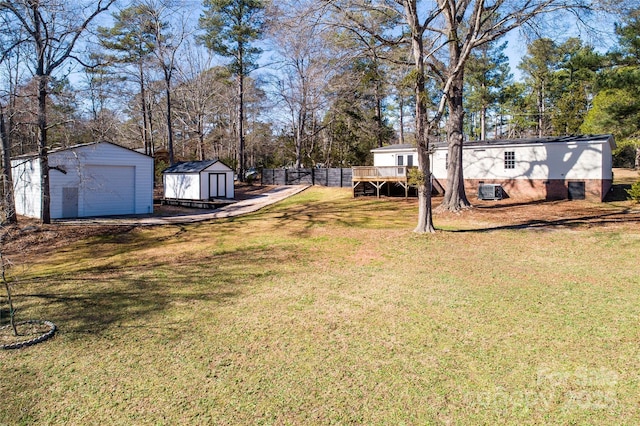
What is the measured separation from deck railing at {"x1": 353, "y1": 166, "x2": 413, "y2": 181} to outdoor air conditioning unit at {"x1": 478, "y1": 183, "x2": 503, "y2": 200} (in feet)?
12.8

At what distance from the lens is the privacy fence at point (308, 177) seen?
27.6m

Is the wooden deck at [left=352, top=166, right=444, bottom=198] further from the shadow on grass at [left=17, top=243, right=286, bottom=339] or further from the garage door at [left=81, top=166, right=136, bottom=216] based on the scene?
the shadow on grass at [left=17, top=243, right=286, bottom=339]

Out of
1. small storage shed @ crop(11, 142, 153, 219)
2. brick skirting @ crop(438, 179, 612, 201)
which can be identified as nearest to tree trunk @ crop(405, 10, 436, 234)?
brick skirting @ crop(438, 179, 612, 201)

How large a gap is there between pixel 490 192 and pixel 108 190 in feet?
59.8

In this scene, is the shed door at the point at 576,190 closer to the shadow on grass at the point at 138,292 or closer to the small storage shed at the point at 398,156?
the small storage shed at the point at 398,156

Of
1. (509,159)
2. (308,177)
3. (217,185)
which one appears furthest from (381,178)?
(217,185)

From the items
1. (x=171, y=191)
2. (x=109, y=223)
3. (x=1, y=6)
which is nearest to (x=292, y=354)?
(x=109, y=223)

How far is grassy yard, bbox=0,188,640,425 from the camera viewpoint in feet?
11.2

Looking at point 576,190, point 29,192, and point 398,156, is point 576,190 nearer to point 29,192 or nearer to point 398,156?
point 398,156

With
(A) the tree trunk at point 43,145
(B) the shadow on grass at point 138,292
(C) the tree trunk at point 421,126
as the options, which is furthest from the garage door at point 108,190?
(C) the tree trunk at point 421,126

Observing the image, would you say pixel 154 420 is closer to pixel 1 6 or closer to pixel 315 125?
pixel 1 6

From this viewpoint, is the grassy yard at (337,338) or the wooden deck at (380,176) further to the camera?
Result: the wooden deck at (380,176)

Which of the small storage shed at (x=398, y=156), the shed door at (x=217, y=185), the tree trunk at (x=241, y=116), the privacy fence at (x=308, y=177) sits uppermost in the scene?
the tree trunk at (x=241, y=116)

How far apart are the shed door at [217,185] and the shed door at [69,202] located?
7.95m
